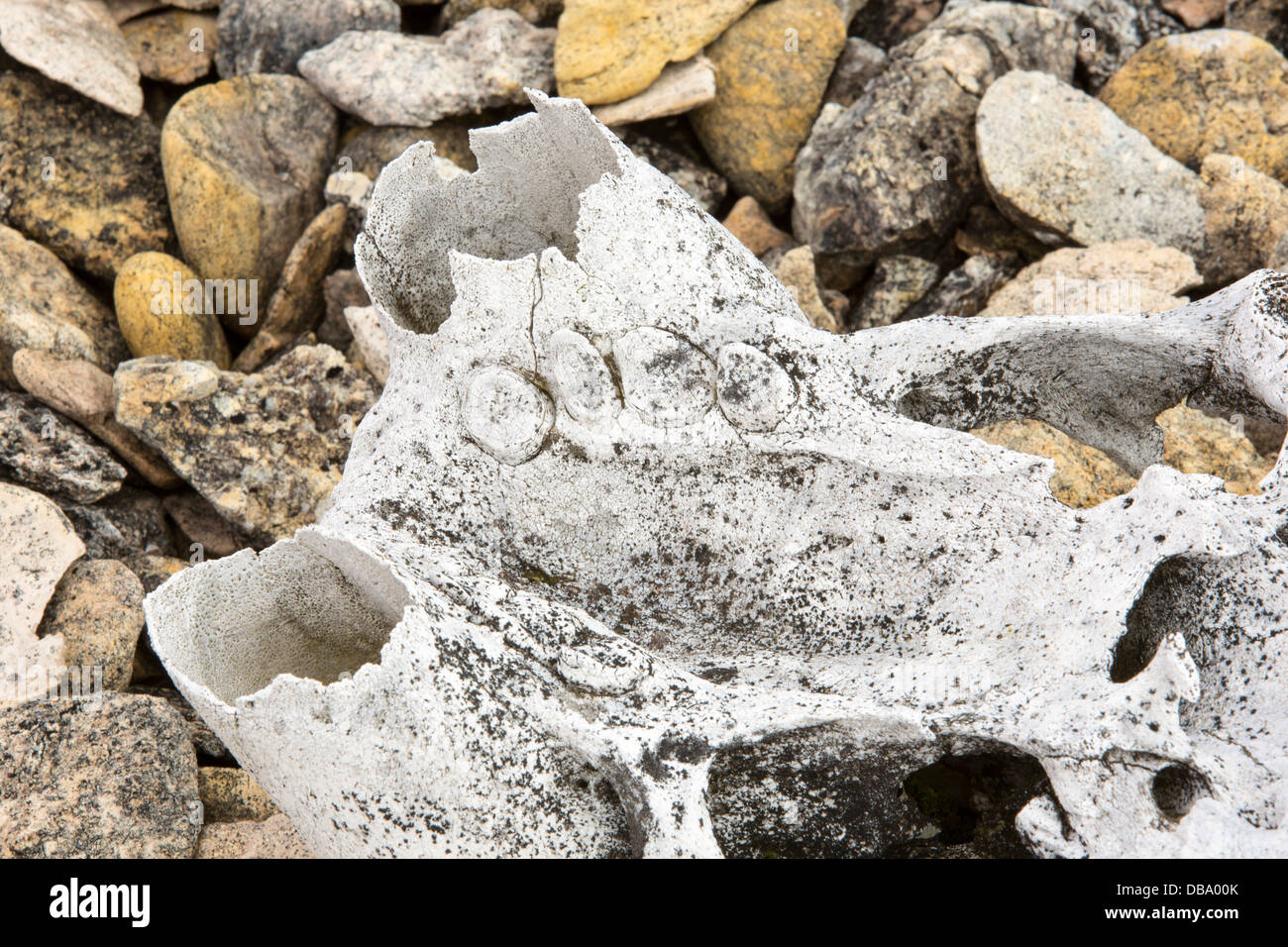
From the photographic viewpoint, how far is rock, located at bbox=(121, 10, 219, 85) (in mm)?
3469

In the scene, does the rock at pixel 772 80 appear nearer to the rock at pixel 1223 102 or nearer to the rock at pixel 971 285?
the rock at pixel 971 285

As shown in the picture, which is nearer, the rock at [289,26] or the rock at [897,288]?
the rock at [897,288]

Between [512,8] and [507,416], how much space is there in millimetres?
1982

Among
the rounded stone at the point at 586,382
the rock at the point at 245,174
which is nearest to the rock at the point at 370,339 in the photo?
the rock at the point at 245,174

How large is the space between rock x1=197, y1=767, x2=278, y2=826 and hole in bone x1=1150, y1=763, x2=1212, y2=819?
5.58 ft

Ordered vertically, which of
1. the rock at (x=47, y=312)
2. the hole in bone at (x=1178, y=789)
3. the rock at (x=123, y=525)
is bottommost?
the rock at (x=123, y=525)

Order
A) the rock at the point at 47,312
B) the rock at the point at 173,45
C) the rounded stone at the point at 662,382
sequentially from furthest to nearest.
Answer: the rock at the point at 173,45 → the rock at the point at 47,312 → the rounded stone at the point at 662,382

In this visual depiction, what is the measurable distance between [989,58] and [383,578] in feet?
7.52

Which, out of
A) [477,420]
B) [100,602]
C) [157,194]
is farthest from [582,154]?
[157,194]

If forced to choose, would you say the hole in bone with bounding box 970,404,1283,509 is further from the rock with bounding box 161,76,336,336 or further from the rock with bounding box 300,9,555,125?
the rock with bounding box 161,76,336,336

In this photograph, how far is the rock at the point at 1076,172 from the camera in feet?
9.75

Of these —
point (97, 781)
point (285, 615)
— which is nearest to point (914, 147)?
point (285, 615)

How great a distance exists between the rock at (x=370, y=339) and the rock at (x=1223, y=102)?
2.11 metres

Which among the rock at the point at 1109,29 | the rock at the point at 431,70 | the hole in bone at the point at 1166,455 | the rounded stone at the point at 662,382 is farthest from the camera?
the rock at the point at 1109,29
